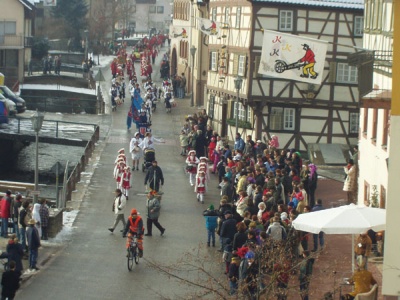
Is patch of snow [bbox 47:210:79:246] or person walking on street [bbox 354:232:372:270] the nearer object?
person walking on street [bbox 354:232:372:270]

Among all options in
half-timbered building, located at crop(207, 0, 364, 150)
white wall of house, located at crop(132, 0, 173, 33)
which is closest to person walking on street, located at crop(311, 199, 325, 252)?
half-timbered building, located at crop(207, 0, 364, 150)

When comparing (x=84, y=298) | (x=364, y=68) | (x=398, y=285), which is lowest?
(x=84, y=298)

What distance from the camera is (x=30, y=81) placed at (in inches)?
2795

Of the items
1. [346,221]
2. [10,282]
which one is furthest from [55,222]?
[346,221]

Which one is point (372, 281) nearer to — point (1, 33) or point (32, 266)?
point (32, 266)

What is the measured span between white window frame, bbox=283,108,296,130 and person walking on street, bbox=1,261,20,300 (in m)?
26.0

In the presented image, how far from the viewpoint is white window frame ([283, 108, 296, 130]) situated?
47.2m

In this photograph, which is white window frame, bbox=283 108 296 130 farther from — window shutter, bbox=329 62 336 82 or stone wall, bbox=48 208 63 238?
stone wall, bbox=48 208 63 238

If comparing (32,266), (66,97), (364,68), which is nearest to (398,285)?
(32,266)

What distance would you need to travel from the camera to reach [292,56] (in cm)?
3472

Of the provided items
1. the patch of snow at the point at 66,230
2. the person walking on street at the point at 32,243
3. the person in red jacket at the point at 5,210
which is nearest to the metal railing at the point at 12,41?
the patch of snow at the point at 66,230

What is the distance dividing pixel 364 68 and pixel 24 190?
12011 mm

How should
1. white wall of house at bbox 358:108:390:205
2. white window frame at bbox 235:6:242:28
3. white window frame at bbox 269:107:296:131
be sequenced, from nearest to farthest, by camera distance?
1. white wall of house at bbox 358:108:390:205
2. white window frame at bbox 269:107:296:131
3. white window frame at bbox 235:6:242:28

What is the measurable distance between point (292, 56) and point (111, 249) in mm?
9542
